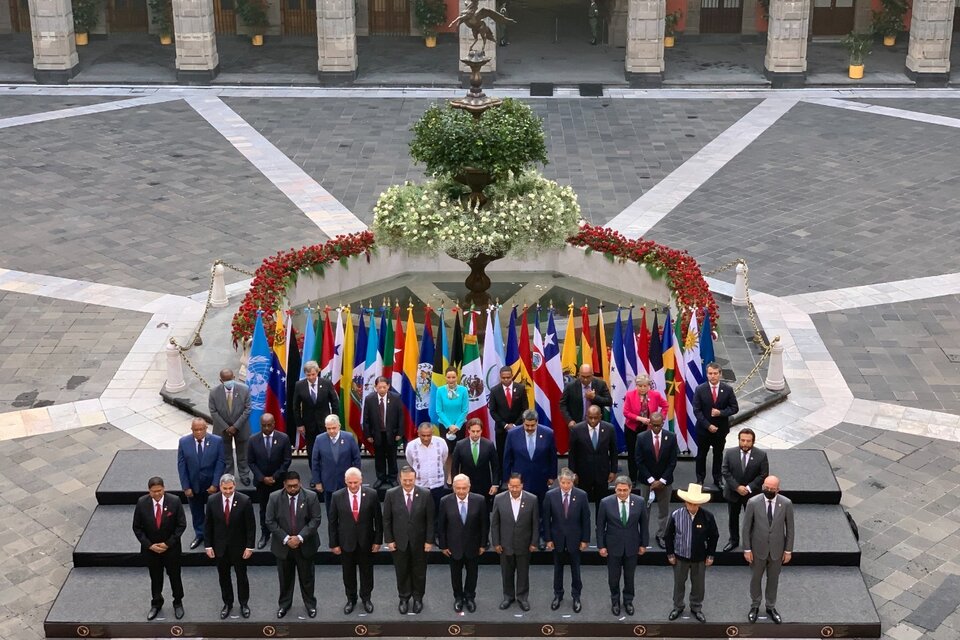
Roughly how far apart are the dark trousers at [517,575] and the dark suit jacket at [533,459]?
95cm

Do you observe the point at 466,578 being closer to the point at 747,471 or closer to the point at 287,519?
the point at 287,519

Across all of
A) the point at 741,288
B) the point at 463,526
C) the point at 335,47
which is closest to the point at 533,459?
the point at 463,526

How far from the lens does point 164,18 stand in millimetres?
38000

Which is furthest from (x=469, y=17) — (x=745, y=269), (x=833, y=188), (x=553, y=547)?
(x=833, y=188)

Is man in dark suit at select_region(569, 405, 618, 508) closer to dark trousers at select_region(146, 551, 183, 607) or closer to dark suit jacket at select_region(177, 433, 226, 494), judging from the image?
dark suit jacket at select_region(177, 433, 226, 494)

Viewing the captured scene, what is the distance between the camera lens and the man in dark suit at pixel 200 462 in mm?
12445

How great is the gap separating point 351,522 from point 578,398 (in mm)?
3078

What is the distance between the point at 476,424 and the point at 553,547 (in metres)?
1.36

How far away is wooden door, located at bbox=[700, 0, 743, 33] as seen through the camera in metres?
38.6

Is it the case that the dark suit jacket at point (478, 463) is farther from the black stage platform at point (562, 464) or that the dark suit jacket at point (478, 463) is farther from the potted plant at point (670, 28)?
the potted plant at point (670, 28)

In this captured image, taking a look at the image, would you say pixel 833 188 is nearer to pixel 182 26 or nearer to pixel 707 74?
pixel 707 74

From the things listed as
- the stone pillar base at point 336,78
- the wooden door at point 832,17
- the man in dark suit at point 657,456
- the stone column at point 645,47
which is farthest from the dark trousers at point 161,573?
the wooden door at point 832,17

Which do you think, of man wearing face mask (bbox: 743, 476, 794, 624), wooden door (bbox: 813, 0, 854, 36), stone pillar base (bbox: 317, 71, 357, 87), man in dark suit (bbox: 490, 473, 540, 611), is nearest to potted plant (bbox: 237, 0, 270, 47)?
stone pillar base (bbox: 317, 71, 357, 87)

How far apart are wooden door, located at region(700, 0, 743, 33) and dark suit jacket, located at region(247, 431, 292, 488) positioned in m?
29.1
